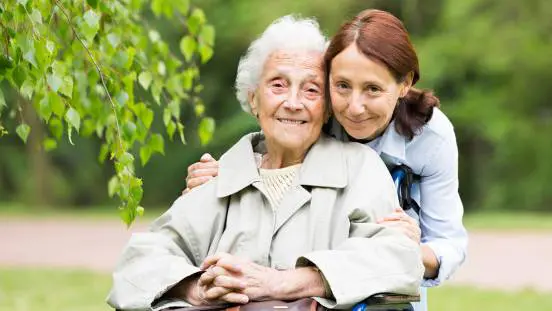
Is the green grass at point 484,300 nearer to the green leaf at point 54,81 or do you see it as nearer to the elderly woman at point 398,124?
the elderly woman at point 398,124

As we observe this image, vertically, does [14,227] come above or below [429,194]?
above

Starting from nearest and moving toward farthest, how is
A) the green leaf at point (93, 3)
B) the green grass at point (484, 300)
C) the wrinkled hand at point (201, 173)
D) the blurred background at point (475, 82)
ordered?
1. the wrinkled hand at point (201, 173)
2. the green leaf at point (93, 3)
3. the green grass at point (484, 300)
4. the blurred background at point (475, 82)

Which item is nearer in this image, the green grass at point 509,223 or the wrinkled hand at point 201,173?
the wrinkled hand at point 201,173

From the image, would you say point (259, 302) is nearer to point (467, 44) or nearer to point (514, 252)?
point (514, 252)

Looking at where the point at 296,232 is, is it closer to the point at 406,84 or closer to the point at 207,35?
the point at 406,84

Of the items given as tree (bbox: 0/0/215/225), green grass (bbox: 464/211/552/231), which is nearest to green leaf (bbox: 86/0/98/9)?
tree (bbox: 0/0/215/225)

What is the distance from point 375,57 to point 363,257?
24.4 inches

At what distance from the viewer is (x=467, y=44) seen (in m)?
19.2

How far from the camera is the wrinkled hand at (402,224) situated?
3277 millimetres

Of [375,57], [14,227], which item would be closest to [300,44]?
[375,57]

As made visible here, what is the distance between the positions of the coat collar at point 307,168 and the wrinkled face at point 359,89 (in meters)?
0.10

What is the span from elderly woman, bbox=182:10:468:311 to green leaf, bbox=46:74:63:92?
1.73ft

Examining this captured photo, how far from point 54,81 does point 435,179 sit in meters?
1.24

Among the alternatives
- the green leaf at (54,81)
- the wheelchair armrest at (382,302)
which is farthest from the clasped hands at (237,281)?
the green leaf at (54,81)
